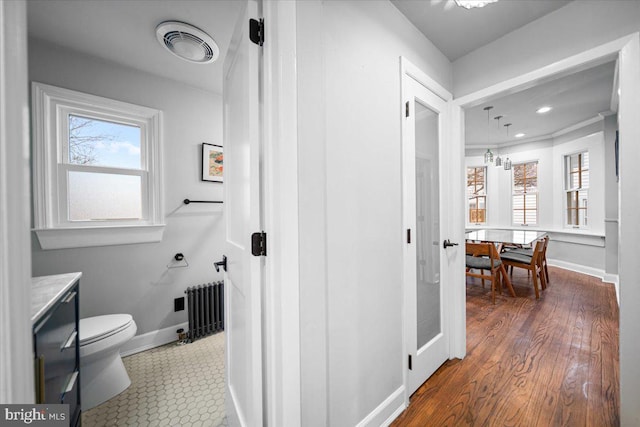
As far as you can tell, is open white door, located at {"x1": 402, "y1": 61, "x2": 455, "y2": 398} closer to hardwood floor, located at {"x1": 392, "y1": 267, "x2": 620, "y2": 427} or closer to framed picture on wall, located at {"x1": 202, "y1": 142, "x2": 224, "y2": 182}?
hardwood floor, located at {"x1": 392, "y1": 267, "x2": 620, "y2": 427}

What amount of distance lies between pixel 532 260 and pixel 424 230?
8.80 ft

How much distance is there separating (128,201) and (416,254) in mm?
2526

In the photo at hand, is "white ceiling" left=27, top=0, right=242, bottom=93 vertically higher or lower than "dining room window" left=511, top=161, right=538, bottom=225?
higher

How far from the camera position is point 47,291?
1.09 meters

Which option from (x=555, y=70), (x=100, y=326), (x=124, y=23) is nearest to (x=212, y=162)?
(x=124, y=23)

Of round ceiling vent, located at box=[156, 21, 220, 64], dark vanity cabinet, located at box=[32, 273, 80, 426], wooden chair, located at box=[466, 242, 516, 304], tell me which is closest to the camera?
dark vanity cabinet, located at box=[32, 273, 80, 426]

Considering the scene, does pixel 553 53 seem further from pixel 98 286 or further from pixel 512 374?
pixel 98 286

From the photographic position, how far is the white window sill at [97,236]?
185cm

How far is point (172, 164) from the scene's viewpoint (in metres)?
2.39

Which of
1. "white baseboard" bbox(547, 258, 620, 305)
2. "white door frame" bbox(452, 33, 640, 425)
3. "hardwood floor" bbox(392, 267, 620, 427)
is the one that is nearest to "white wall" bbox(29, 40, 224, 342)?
"hardwood floor" bbox(392, 267, 620, 427)

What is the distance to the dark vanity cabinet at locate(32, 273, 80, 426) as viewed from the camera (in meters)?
0.87

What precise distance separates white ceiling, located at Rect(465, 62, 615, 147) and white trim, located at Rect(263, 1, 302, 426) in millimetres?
3364

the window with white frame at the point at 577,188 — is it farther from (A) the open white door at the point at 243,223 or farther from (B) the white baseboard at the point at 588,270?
(A) the open white door at the point at 243,223

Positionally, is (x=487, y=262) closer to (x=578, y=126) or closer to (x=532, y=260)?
(x=532, y=260)
